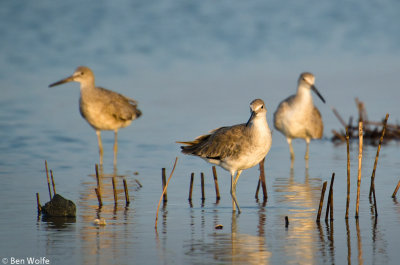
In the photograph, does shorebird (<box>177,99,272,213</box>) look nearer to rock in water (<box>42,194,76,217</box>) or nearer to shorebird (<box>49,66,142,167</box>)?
rock in water (<box>42,194,76,217</box>)

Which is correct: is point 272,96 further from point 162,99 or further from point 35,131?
point 35,131

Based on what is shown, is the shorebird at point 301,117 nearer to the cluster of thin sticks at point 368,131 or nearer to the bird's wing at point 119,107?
the cluster of thin sticks at point 368,131

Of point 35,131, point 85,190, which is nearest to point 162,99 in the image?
point 35,131

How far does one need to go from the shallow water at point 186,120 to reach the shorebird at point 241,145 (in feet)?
1.88

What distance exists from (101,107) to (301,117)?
403 centimetres

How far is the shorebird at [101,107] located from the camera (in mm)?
15008

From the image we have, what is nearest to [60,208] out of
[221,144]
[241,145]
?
[221,144]

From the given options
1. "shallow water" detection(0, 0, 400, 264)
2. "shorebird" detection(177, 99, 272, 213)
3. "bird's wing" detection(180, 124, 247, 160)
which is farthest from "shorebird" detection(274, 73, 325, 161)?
"shorebird" detection(177, 99, 272, 213)

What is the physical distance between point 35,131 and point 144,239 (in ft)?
31.6

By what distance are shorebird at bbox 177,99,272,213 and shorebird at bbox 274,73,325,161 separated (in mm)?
5202

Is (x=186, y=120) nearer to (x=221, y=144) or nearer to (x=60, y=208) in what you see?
(x=221, y=144)

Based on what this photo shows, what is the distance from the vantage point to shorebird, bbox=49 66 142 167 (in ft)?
49.2

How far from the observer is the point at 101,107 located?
15.0 meters

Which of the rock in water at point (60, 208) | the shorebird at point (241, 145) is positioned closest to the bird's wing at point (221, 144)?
the shorebird at point (241, 145)
